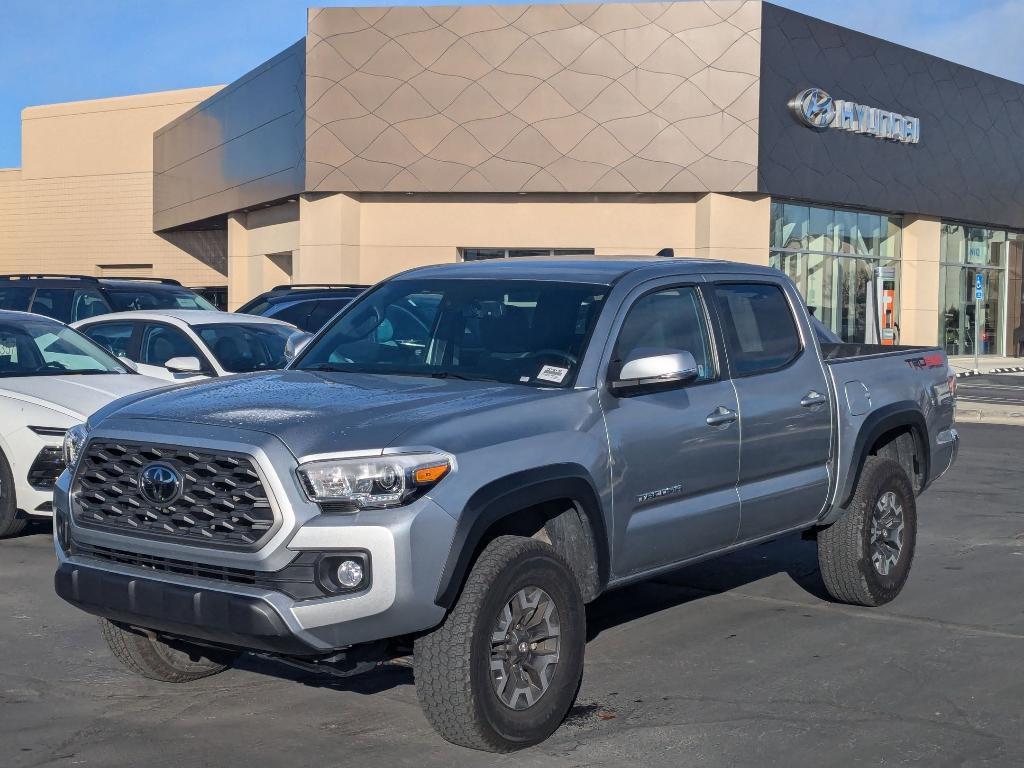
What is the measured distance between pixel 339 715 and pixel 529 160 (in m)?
25.5

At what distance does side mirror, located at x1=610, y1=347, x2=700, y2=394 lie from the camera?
553 cm

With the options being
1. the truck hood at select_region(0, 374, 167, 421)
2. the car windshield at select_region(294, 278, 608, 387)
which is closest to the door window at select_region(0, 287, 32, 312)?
the truck hood at select_region(0, 374, 167, 421)

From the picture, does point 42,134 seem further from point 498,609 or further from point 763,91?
point 498,609

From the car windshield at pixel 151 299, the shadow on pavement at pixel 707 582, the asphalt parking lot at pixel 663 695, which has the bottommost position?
the asphalt parking lot at pixel 663 695

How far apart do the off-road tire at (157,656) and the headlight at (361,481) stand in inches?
55.6

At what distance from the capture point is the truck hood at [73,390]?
9125mm

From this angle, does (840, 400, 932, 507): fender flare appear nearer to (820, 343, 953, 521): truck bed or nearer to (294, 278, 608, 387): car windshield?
(820, 343, 953, 521): truck bed

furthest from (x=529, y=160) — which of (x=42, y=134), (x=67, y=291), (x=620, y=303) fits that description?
(x=42, y=134)

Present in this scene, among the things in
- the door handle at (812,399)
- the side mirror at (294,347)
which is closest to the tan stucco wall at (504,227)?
the door handle at (812,399)

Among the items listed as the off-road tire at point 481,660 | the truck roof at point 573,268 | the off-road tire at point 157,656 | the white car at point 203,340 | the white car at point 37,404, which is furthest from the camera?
the white car at point 203,340

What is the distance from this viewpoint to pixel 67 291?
16172 mm

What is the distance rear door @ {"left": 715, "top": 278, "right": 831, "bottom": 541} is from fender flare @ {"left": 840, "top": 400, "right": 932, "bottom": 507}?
0.96ft

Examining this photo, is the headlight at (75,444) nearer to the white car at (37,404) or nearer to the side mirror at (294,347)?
the side mirror at (294,347)

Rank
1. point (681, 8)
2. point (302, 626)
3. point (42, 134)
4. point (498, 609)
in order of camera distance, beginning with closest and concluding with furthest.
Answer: point (302, 626) < point (498, 609) < point (681, 8) < point (42, 134)
